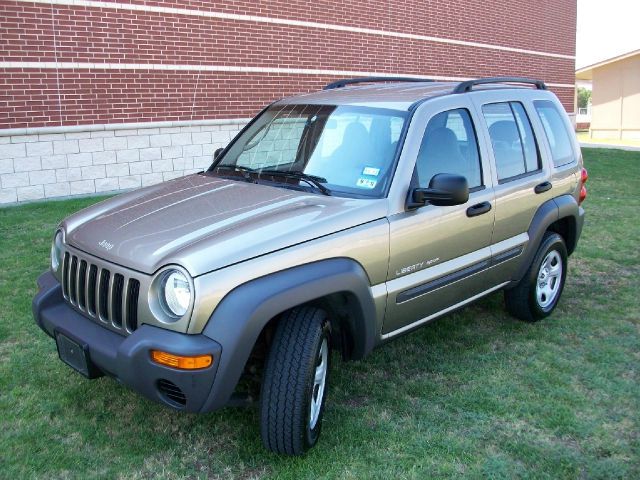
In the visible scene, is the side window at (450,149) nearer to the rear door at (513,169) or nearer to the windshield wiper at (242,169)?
the rear door at (513,169)

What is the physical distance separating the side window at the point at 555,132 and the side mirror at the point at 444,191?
1.89 metres

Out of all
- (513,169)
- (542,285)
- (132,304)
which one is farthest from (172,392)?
(542,285)

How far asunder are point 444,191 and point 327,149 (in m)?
0.82

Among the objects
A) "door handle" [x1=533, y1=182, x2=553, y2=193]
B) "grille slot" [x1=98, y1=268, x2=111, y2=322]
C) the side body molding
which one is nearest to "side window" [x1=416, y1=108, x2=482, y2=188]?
"door handle" [x1=533, y1=182, x2=553, y2=193]

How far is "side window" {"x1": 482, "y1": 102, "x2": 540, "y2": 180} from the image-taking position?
4.58 m

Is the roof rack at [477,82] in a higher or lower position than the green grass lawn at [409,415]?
higher

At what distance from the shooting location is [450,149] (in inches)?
165

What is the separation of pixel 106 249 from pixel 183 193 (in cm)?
82

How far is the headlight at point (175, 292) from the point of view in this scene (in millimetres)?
2922

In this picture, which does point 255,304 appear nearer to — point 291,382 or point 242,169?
point 291,382

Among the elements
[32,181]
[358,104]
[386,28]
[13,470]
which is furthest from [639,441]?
[386,28]

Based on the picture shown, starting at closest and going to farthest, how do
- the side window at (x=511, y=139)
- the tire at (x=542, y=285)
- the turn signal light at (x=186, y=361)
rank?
the turn signal light at (x=186, y=361) < the side window at (x=511, y=139) < the tire at (x=542, y=285)

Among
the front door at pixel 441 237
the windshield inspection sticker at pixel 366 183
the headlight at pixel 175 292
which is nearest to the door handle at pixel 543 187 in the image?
the front door at pixel 441 237

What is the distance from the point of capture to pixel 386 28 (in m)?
14.6
